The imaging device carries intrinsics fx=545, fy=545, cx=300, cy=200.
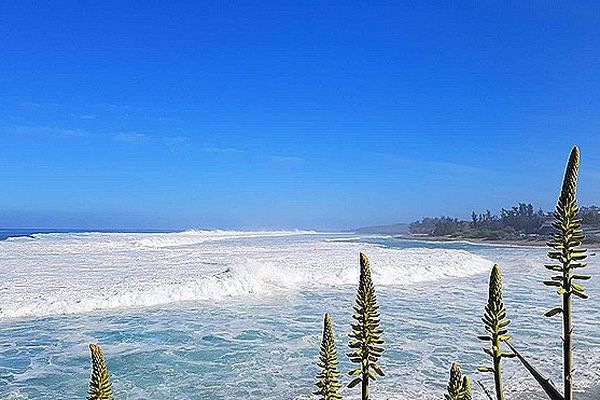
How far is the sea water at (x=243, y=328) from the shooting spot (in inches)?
347

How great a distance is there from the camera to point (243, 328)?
13.1m

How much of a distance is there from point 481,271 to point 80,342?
22.4 m

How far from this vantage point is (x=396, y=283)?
22.8 metres

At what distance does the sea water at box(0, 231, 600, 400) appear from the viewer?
347 inches

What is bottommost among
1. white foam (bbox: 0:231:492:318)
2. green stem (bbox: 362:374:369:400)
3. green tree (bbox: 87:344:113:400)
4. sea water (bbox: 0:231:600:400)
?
sea water (bbox: 0:231:600:400)

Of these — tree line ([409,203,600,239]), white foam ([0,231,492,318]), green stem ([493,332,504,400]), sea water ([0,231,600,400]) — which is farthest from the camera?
tree line ([409,203,600,239])

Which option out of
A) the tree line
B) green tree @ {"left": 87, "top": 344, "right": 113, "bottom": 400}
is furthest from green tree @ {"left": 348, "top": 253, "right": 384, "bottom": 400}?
the tree line

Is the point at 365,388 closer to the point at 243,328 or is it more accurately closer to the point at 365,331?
the point at 365,331

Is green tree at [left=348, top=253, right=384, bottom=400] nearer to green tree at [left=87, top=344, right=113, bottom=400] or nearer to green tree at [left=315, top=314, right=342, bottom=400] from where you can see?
green tree at [left=315, top=314, right=342, bottom=400]

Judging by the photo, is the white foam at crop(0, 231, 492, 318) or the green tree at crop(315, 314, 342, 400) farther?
the white foam at crop(0, 231, 492, 318)

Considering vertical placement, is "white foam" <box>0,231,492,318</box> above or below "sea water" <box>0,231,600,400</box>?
above

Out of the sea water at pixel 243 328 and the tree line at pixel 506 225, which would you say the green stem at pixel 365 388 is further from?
the tree line at pixel 506 225

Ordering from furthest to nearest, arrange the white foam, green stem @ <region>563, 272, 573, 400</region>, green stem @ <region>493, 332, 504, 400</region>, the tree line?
1. the tree line
2. the white foam
3. green stem @ <region>493, 332, 504, 400</region>
4. green stem @ <region>563, 272, 573, 400</region>

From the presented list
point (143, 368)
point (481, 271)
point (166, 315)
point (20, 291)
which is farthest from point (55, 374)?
point (481, 271)
